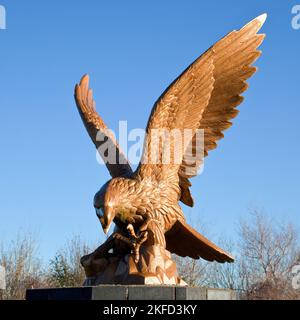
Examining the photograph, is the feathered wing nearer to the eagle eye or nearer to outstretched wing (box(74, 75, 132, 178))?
outstretched wing (box(74, 75, 132, 178))

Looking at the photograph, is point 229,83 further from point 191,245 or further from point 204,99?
point 191,245

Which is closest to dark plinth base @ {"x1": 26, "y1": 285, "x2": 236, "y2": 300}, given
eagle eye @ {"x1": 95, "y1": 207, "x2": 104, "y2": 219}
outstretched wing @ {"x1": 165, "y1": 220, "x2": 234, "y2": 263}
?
eagle eye @ {"x1": 95, "y1": 207, "x2": 104, "y2": 219}

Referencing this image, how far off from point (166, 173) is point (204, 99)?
125cm

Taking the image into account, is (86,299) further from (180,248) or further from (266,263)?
(266,263)

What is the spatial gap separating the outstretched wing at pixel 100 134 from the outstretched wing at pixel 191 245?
1.02 meters

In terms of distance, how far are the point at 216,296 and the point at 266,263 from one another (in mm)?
15238

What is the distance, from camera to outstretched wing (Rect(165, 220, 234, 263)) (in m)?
7.95

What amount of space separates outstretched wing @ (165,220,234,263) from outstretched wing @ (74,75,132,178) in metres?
1.02

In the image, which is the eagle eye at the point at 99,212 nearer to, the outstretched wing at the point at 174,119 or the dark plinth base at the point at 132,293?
the outstretched wing at the point at 174,119

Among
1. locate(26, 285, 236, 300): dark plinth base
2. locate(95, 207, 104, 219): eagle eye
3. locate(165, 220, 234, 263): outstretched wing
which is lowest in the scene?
locate(26, 285, 236, 300): dark plinth base

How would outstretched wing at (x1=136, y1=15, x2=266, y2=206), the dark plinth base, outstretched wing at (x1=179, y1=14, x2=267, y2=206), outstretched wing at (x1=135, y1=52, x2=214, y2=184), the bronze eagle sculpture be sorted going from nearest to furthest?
the dark plinth base
the bronze eagle sculpture
outstretched wing at (x1=135, y1=52, x2=214, y2=184)
outstretched wing at (x1=136, y1=15, x2=266, y2=206)
outstretched wing at (x1=179, y1=14, x2=267, y2=206)

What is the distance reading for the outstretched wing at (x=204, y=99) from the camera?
7.91 m

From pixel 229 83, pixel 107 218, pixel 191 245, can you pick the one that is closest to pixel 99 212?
pixel 107 218

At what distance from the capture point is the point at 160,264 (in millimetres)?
7188
